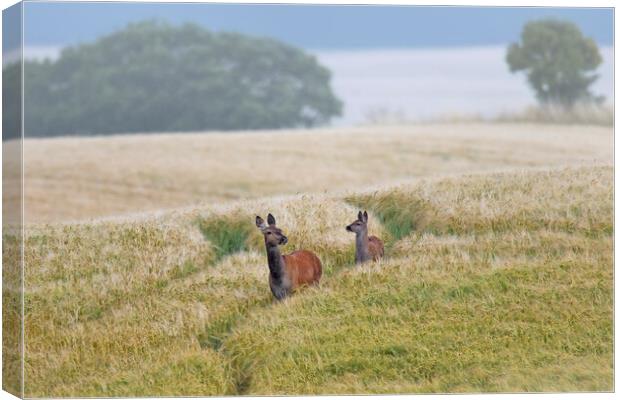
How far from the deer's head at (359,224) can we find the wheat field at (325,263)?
0.24 meters

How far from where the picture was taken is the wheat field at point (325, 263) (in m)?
16.4

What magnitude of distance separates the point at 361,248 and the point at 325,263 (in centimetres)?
46

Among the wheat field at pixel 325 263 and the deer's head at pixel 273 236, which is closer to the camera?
the wheat field at pixel 325 263

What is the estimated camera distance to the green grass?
53.8ft

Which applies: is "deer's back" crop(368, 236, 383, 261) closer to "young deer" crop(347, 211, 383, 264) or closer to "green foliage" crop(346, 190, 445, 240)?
"young deer" crop(347, 211, 383, 264)

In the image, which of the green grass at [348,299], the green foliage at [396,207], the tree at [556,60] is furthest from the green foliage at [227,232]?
the tree at [556,60]

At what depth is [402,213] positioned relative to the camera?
17859 millimetres

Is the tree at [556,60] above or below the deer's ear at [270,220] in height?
above

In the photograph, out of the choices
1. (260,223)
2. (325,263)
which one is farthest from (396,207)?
(260,223)

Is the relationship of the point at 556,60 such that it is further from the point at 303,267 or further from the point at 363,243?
the point at 303,267

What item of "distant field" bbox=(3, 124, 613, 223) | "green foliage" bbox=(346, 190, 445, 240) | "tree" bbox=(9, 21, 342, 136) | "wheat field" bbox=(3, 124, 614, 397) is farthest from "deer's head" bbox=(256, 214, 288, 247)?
"tree" bbox=(9, 21, 342, 136)

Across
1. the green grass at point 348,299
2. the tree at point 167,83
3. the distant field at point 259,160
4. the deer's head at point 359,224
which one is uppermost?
the tree at point 167,83

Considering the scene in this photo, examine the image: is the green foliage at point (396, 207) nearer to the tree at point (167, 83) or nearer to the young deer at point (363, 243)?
the young deer at point (363, 243)

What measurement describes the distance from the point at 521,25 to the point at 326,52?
7.84 feet
